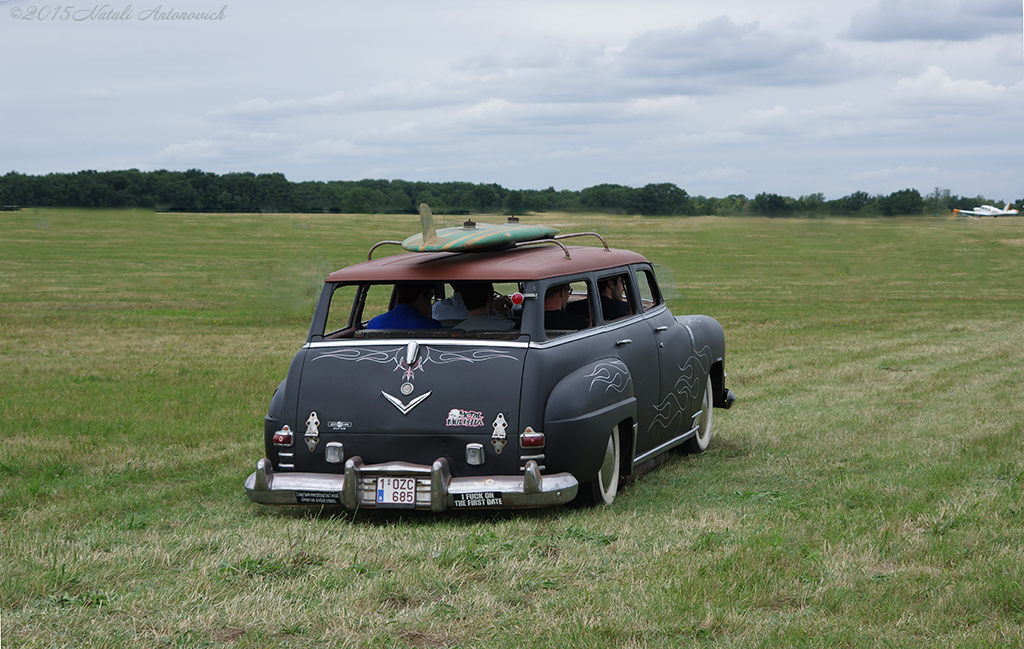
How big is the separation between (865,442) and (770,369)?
611cm

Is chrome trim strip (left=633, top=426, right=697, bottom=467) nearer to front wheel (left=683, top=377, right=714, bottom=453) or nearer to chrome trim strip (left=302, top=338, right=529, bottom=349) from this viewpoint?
front wheel (left=683, top=377, right=714, bottom=453)

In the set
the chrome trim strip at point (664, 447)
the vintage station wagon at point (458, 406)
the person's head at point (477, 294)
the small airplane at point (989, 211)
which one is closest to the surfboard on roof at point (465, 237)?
the vintage station wagon at point (458, 406)

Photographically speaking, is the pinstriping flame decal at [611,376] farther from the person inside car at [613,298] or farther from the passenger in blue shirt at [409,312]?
the passenger in blue shirt at [409,312]

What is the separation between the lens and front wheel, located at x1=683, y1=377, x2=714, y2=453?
9.69m

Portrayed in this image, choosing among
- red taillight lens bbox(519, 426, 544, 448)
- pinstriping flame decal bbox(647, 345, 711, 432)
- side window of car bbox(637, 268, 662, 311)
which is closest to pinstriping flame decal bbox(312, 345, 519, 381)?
red taillight lens bbox(519, 426, 544, 448)

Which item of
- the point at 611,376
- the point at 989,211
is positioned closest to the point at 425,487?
the point at 611,376

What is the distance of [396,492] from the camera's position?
6672 mm

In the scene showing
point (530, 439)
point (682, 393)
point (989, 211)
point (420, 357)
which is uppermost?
point (989, 211)

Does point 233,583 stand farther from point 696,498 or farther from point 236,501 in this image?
point 696,498

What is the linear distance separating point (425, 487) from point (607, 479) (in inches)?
55.7

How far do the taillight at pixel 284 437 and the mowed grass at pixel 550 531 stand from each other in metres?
0.49

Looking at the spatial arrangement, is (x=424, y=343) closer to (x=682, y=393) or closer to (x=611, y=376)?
(x=611, y=376)

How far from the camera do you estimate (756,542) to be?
580cm

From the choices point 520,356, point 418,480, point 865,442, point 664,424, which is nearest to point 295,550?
point 418,480
